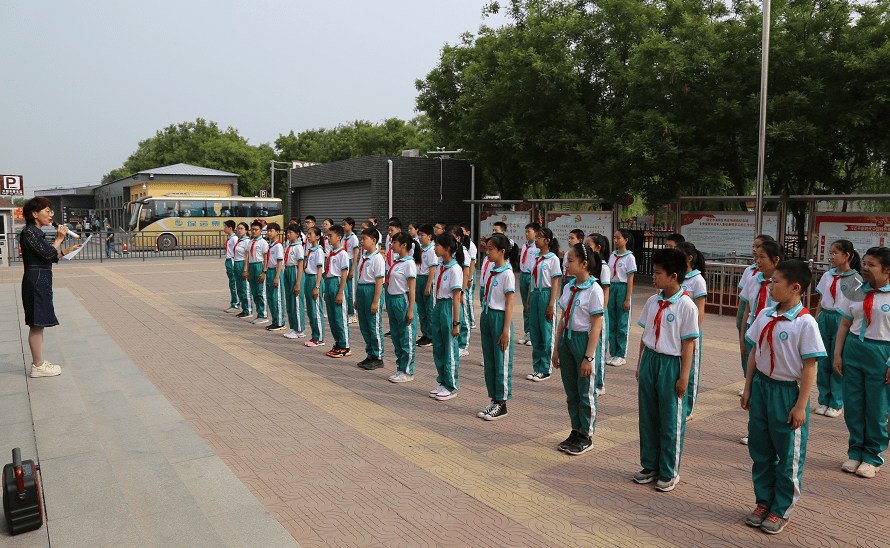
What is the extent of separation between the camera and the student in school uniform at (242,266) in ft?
38.3

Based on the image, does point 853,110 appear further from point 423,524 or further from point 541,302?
point 423,524

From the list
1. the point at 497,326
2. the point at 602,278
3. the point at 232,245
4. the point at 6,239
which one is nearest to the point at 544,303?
the point at 602,278

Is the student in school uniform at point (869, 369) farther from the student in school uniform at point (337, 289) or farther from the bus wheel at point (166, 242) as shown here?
the bus wheel at point (166, 242)

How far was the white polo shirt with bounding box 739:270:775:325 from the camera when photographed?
5.73m

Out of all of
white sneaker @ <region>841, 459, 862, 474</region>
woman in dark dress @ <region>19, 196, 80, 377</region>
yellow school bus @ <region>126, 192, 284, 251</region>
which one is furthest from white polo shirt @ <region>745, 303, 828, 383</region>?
yellow school bus @ <region>126, 192, 284, 251</region>

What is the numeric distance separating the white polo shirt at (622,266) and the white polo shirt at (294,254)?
14.6 feet

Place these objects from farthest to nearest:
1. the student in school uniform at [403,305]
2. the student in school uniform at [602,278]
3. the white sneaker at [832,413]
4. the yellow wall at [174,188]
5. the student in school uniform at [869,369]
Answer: the yellow wall at [174,188] → the student in school uniform at [403,305] → the student in school uniform at [602,278] → the white sneaker at [832,413] → the student in school uniform at [869,369]

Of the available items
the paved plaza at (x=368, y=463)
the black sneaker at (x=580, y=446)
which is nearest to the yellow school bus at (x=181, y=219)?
the paved plaza at (x=368, y=463)

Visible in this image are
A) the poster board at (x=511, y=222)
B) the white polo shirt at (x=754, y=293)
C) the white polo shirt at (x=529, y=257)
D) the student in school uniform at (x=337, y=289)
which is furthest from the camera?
the poster board at (x=511, y=222)

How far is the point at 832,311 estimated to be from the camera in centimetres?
579

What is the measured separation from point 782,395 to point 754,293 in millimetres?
2454

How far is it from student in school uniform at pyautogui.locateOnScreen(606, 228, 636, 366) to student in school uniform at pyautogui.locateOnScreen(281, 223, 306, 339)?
14.6 ft

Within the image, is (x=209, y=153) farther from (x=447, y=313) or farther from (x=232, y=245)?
(x=447, y=313)

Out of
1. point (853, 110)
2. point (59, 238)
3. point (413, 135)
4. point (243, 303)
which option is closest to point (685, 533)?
point (59, 238)
